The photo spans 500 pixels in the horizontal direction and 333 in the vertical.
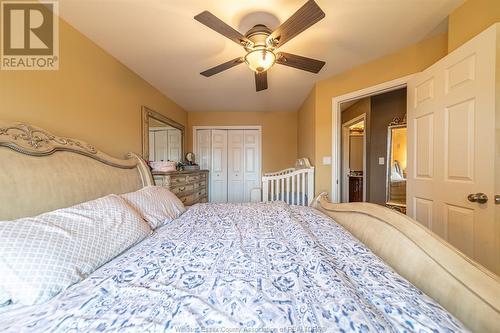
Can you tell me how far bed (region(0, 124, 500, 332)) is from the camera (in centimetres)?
60

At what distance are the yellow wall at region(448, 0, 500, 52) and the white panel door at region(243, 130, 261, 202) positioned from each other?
334 centimetres

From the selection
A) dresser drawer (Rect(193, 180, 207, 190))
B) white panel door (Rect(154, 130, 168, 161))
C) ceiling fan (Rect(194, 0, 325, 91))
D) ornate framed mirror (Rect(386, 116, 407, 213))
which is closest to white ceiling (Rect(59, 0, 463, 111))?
ceiling fan (Rect(194, 0, 325, 91))

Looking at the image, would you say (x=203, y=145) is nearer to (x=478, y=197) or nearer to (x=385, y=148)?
(x=385, y=148)

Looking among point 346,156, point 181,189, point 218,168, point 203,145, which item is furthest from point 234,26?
point 346,156

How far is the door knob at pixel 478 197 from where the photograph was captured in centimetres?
124

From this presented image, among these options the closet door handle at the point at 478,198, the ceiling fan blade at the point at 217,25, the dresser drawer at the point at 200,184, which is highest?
the ceiling fan blade at the point at 217,25

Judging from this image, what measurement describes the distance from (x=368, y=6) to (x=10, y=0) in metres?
2.38

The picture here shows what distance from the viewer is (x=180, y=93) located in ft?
11.1

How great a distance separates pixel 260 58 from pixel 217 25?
395 millimetres

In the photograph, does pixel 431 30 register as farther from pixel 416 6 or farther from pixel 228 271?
pixel 228 271

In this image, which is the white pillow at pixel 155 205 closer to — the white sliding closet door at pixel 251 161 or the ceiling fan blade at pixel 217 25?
the ceiling fan blade at pixel 217 25

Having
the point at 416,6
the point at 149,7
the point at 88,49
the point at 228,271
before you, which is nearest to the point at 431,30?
the point at 416,6

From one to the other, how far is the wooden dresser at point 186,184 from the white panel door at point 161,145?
43cm

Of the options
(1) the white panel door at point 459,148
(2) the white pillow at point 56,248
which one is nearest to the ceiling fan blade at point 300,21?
(1) the white panel door at point 459,148
